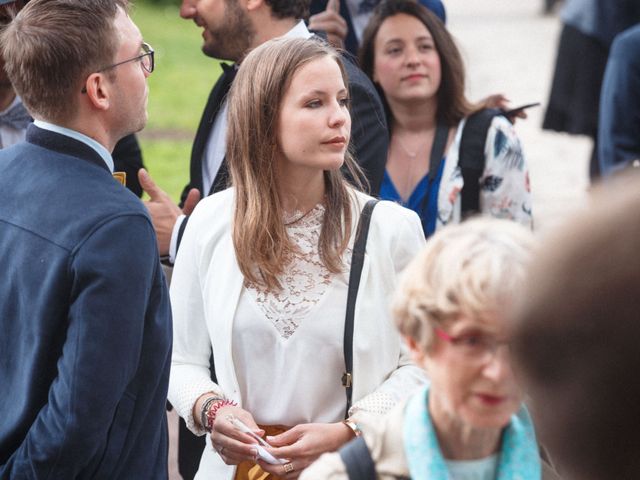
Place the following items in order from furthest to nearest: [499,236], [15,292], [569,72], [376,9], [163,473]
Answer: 1. [569,72]
2. [376,9]
3. [163,473]
4. [15,292]
5. [499,236]

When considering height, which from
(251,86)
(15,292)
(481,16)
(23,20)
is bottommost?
(481,16)

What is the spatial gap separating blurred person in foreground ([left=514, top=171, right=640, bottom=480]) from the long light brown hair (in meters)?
1.58

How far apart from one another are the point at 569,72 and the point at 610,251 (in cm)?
609

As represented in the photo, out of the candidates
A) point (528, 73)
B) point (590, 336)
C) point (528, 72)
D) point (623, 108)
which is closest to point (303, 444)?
point (590, 336)

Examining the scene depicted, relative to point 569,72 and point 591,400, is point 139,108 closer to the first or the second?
point 591,400

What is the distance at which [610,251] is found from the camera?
1.24 m

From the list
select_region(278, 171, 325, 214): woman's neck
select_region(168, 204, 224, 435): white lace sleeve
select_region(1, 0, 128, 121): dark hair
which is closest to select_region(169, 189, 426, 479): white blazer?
select_region(168, 204, 224, 435): white lace sleeve

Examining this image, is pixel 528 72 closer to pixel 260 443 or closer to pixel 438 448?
pixel 260 443

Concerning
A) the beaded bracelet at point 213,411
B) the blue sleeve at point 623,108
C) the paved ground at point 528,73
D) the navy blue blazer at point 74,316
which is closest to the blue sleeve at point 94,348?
the navy blue blazer at point 74,316

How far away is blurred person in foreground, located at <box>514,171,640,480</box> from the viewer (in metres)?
1.24

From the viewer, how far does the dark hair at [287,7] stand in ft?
13.0

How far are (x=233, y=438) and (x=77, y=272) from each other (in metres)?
0.67

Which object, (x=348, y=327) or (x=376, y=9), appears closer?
(x=348, y=327)

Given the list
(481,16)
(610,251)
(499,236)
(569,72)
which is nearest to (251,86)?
(499,236)
